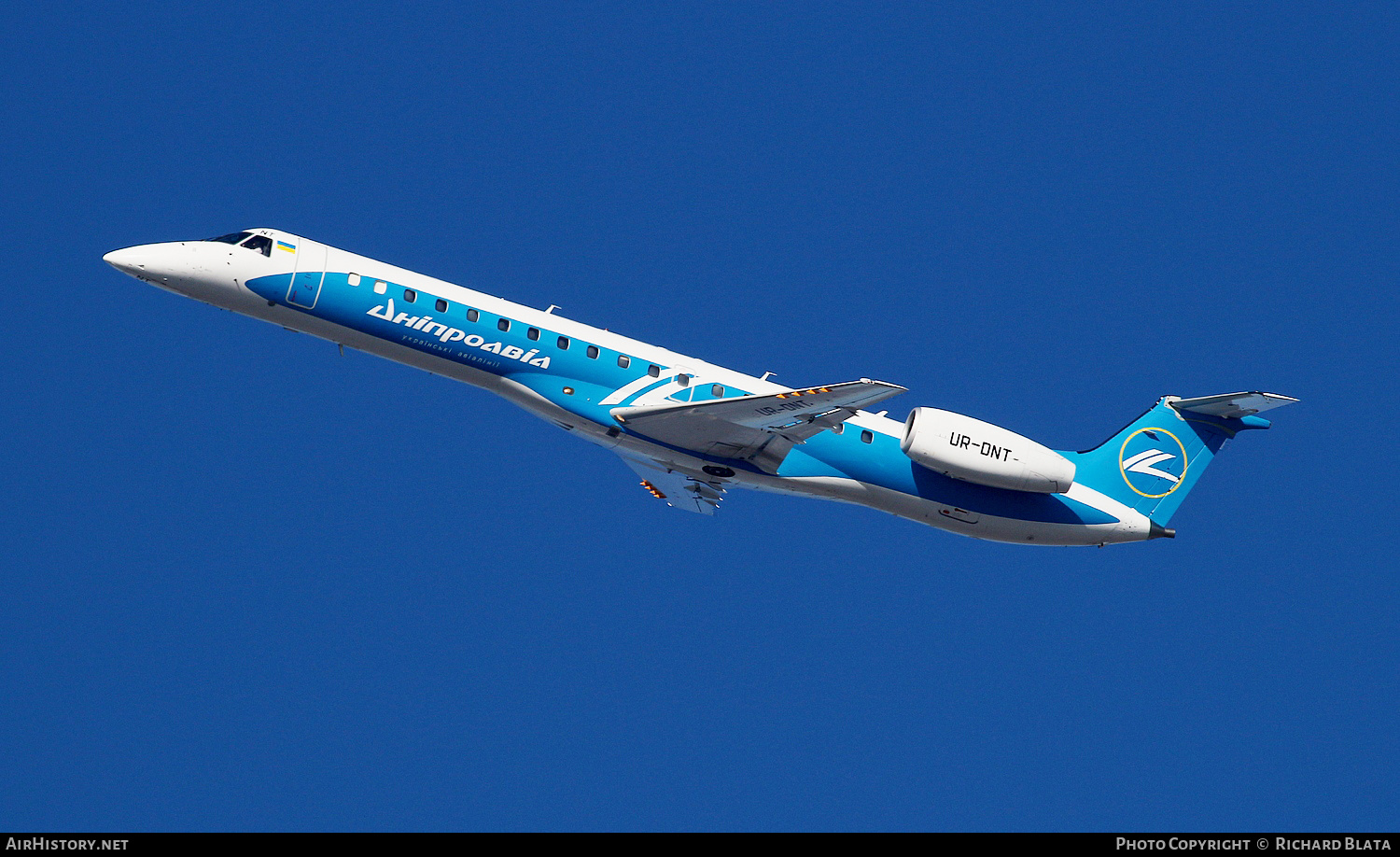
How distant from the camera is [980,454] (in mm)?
25172

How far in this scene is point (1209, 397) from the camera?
2662 centimetres

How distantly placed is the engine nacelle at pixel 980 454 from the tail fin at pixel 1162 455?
169 cm

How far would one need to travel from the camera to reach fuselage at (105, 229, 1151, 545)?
963 inches

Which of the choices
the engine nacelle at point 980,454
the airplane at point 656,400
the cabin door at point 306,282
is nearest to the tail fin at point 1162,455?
the airplane at point 656,400

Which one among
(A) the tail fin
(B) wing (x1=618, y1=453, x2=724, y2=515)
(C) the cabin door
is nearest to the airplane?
(C) the cabin door

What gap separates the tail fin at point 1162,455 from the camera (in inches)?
1064

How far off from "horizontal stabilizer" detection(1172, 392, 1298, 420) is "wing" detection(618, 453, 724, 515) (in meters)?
9.47

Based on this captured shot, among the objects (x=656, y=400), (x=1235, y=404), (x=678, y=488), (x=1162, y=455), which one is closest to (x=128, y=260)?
(x=656, y=400)

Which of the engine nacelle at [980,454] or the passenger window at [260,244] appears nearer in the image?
the passenger window at [260,244]

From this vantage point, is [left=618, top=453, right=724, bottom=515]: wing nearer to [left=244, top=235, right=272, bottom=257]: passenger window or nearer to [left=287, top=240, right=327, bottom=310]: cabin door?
[left=287, top=240, right=327, bottom=310]: cabin door

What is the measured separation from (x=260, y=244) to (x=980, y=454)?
536 inches

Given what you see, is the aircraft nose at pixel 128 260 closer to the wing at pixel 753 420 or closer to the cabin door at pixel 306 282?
the cabin door at pixel 306 282
